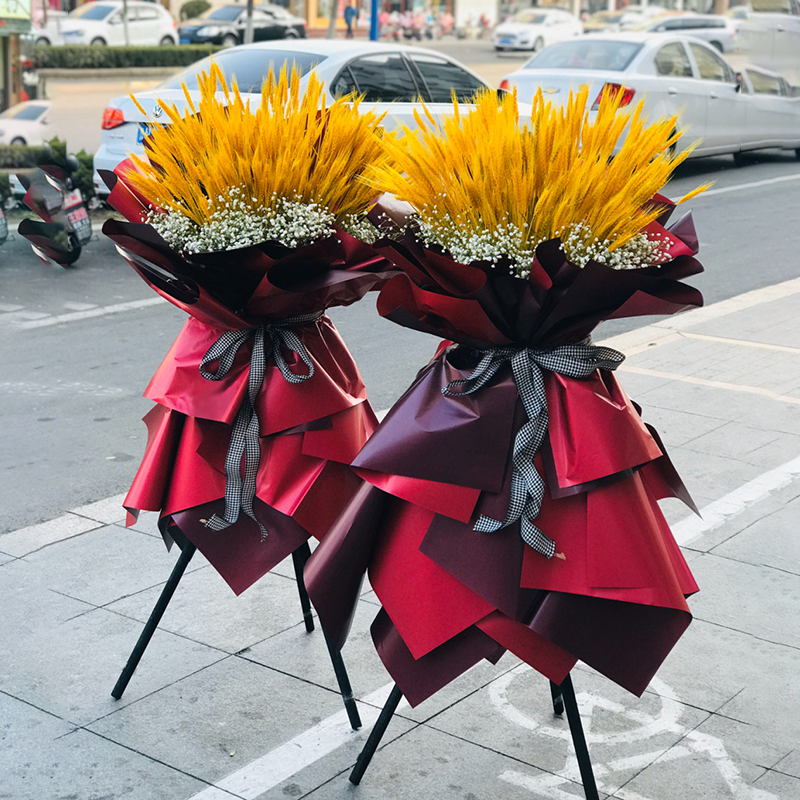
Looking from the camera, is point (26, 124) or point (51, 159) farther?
point (26, 124)

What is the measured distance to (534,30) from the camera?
145 feet

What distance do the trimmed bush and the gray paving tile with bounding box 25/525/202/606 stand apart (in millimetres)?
39423

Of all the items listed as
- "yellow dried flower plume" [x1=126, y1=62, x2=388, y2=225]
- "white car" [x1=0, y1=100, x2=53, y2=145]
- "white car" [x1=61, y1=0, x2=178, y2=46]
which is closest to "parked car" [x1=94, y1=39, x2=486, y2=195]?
"white car" [x1=0, y1=100, x2=53, y2=145]

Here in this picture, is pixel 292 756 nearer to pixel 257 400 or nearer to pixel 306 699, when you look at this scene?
pixel 306 699

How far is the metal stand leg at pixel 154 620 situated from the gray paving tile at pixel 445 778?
66cm

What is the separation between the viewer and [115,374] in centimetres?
705

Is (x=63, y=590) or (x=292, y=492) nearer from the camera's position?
(x=292, y=492)

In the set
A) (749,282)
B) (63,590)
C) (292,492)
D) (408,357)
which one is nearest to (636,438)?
(292,492)

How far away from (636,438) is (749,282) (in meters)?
7.71

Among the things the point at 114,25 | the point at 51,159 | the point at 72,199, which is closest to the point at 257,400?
the point at 72,199

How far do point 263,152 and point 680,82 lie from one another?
13.4m

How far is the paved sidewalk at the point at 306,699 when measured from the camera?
120 inches

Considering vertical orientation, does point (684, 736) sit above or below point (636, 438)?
below

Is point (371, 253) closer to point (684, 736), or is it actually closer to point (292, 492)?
point (292, 492)
